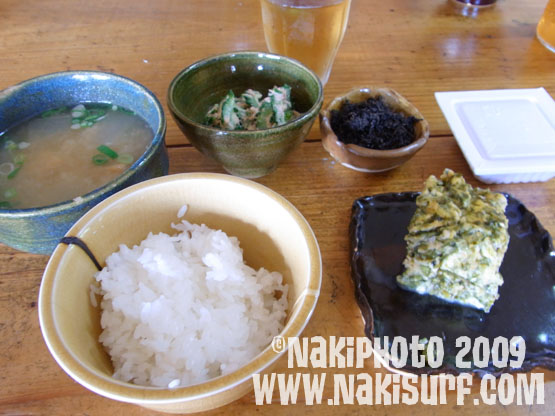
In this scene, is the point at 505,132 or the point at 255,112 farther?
the point at 505,132

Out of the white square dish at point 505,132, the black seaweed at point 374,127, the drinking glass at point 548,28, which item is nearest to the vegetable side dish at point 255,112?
the black seaweed at point 374,127

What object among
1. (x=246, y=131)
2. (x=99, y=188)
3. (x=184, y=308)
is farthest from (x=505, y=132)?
(x=99, y=188)

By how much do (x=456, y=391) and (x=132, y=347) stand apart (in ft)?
2.62

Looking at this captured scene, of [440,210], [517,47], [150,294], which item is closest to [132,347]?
[150,294]

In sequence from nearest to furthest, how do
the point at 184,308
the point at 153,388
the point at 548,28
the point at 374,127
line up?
the point at 153,388, the point at 184,308, the point at 374,127, the point at 548,28

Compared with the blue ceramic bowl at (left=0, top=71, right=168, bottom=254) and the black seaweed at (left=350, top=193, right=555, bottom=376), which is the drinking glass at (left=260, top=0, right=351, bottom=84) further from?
the black seaweed at (left=350, top=193, right=555, bottom=376)

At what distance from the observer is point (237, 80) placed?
1489 mm

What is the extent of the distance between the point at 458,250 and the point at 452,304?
0.15 m

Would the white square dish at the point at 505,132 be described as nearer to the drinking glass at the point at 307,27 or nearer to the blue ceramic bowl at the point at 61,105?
the drinking glass at the point at 307,27

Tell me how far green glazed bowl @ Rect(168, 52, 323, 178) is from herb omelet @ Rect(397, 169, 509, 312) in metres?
0.47

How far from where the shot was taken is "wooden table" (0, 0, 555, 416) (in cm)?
98

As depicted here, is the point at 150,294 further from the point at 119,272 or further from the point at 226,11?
the point at 226,11

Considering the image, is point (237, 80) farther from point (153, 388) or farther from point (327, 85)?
point (153, 388)

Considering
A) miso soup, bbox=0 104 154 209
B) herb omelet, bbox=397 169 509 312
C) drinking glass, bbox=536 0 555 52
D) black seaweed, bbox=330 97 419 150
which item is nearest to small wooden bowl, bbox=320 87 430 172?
black seaweed, bbox=330 97 419 150
